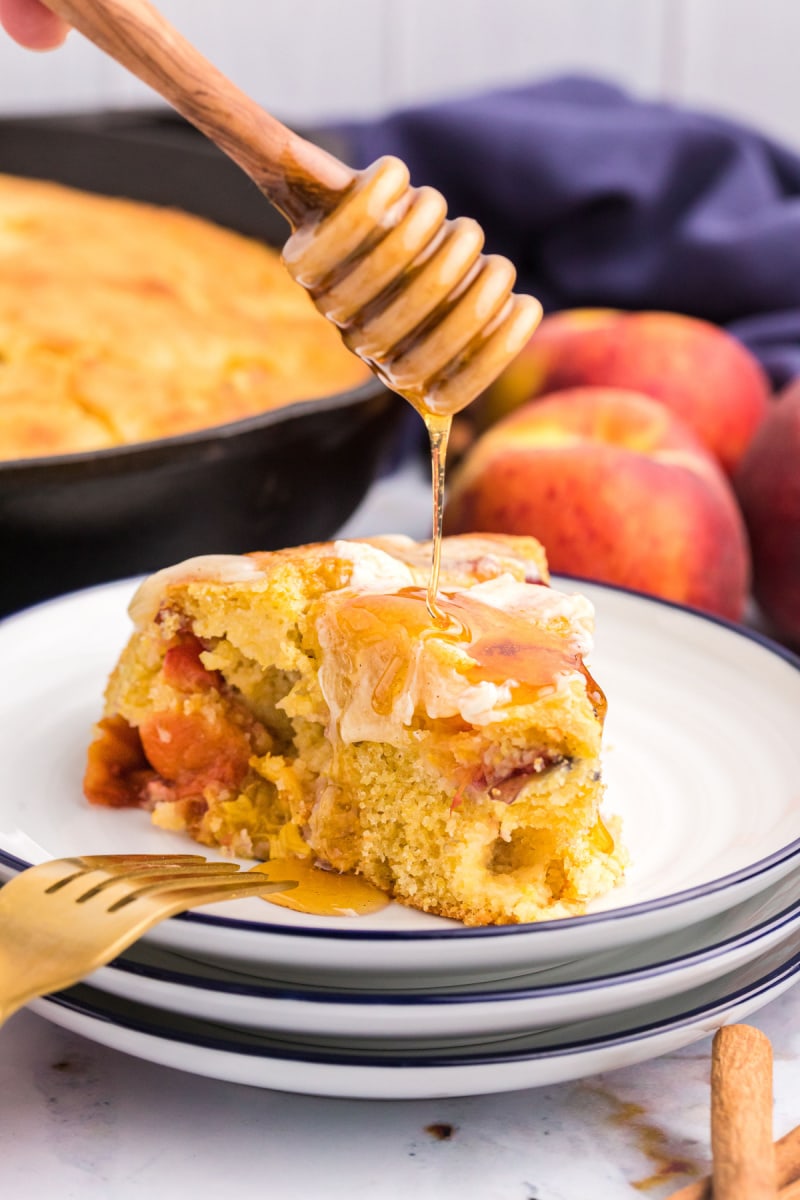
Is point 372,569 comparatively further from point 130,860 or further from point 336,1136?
point 336,1136

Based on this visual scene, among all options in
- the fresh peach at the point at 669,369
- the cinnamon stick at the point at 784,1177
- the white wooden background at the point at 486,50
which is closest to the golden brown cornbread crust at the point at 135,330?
the fresh peach at the point at 669,369

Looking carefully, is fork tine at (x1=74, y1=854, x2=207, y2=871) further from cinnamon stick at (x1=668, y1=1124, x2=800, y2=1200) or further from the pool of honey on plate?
cinnamon stick at (x1=668, y1=1124, x2=800, y2=1200)

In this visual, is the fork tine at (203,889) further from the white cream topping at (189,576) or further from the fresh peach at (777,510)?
the fresh peach at (777,510)

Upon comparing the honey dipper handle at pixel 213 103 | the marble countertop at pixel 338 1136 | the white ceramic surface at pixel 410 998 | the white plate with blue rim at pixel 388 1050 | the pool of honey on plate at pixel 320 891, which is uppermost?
the honey dipper handle at pixel 213 103

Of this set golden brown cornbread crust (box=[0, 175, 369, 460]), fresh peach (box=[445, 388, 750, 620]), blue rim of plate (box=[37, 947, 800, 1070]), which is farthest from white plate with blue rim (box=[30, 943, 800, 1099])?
golden brown cornbread crust (box=[0, 175, 369, 460])

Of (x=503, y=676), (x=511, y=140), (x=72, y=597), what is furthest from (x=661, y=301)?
(x=503, y=676)

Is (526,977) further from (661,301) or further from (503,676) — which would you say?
(661,301)
